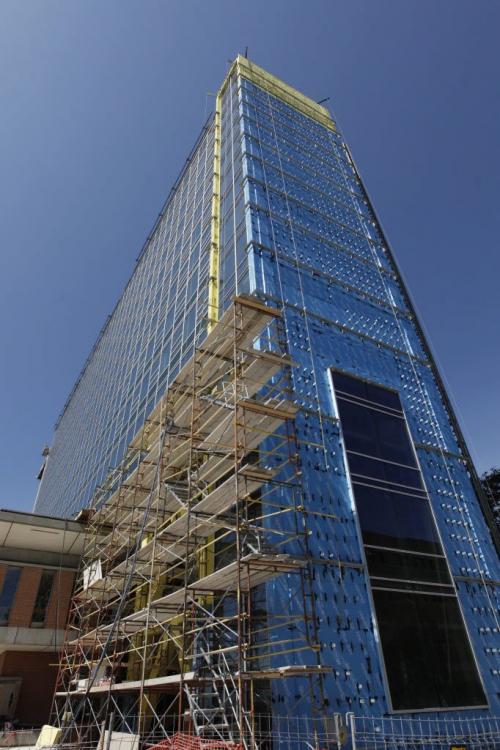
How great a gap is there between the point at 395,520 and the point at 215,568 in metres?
6.10

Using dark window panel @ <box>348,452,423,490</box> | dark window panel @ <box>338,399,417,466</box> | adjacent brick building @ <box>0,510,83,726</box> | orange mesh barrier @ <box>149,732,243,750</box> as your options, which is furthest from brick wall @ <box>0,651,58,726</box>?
dark window panel @ <box>338,399,417,466</box>

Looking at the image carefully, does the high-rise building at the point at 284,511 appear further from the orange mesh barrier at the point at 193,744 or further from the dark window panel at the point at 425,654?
the orange mesh barrier at the point at 193,744

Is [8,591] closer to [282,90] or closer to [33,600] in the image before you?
[33,600]

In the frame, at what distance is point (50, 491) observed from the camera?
159 ft

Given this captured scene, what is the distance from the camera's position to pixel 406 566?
14.5m

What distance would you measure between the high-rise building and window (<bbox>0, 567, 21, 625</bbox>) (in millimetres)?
2794

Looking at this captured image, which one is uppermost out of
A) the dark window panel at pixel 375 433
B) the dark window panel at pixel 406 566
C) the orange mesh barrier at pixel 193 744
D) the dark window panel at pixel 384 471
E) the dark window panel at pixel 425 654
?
the dark window panel at pixel 375 433

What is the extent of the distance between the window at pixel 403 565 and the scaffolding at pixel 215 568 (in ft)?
8.97

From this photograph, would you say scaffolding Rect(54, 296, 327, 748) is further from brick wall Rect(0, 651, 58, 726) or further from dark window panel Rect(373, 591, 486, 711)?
dark window panel Rect(373, 591, 486, 711)

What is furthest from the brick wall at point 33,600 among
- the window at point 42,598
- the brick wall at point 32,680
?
the brick wall at point 32,680

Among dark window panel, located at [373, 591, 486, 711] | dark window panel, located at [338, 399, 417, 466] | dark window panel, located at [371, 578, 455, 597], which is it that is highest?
dark window panel, located at [338, 399, 417, 466]

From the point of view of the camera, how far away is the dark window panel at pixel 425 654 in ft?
40.1

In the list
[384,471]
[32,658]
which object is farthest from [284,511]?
[32,658]

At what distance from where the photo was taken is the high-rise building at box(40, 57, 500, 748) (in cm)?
1098
